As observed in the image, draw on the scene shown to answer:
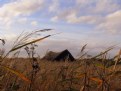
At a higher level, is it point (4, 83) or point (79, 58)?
point (79, 58)

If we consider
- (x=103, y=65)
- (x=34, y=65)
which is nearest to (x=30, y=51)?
(x=34, y=65)

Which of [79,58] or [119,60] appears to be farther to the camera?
[79,58]

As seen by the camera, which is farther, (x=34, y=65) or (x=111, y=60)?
(x=111, y=60)

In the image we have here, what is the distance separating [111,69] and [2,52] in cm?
134

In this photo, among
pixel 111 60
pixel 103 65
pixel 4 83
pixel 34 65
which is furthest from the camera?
pixel 4 83

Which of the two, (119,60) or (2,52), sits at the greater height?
(2,52)

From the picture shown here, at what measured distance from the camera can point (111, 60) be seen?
3090mm

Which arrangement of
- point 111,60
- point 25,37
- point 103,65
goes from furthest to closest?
point 111,60 < point 103,65 < point 25,37

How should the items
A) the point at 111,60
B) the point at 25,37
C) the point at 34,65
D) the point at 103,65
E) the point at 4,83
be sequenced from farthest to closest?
the point at 4,83 < the point at 111,60 < the point at 103,65 < the point at 34,65 < the point at 25,37

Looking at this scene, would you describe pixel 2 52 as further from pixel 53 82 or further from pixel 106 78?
pixel 106 78

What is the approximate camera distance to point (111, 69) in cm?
296

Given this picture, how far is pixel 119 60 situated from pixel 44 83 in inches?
44.9

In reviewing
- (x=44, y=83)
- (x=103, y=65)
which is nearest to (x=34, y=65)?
(x=103, y=65)

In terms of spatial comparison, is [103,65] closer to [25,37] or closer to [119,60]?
[119,60]
